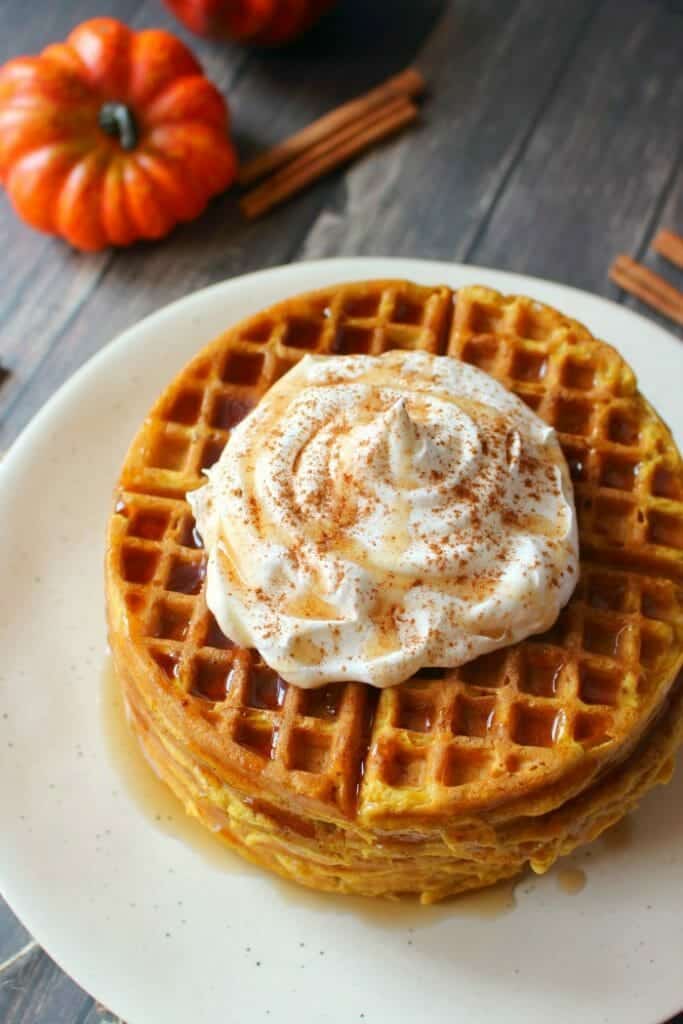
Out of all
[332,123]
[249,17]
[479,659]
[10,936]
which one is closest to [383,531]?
[479,659]

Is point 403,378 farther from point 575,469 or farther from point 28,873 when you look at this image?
point 28,873

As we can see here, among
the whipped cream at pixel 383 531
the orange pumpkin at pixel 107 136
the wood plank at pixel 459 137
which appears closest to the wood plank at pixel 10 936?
the whipped cream at pixel 383 531

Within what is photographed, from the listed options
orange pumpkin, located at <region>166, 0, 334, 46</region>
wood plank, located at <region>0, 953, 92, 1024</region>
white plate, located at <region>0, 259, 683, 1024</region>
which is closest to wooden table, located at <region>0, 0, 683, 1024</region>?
orange pumpkin, located at <region>166, 0, 334, 46</region>

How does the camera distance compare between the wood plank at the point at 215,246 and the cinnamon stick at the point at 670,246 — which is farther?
the cinnamon stick at the point at 670,246

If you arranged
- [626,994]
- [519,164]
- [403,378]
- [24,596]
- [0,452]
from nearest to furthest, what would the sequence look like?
[626,994] → [403,378] → [24,596] → [0,452] → [519,164]

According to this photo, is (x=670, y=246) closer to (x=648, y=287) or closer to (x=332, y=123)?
(x=648, y=287)

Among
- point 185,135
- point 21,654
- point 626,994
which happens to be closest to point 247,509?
point 21,654

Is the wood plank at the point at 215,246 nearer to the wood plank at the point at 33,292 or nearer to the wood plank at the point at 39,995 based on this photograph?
the wood plank at the point at 33,292
